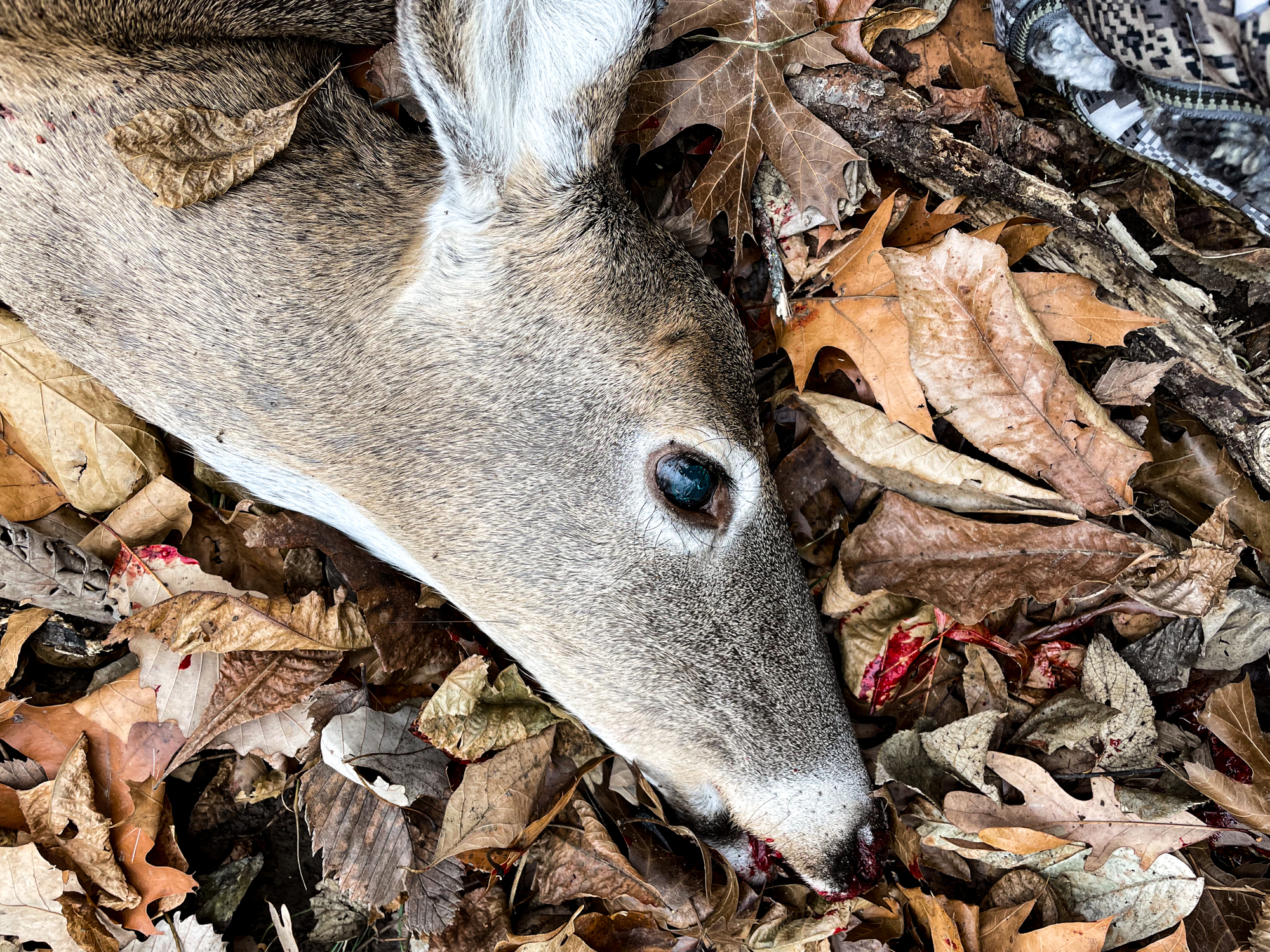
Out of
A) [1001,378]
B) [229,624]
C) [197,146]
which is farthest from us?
[229,624]

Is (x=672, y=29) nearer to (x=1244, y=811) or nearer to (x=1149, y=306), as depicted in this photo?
(x=1149, y=306)

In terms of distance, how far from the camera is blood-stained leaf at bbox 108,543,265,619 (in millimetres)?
3410

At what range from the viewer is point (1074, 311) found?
126 inches

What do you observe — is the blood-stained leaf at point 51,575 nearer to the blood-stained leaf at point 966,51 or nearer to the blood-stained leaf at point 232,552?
the blood-stained leaf at point 232,552

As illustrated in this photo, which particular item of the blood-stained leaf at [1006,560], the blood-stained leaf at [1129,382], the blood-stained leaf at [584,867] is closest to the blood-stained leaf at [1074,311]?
the blood-stained leaf at [1129,382]

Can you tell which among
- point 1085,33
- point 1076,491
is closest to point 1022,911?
point 1076,491

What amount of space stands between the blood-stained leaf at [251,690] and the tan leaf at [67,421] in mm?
868

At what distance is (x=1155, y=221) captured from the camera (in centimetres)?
324

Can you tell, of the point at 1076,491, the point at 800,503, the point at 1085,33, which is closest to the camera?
the point at 1085,33

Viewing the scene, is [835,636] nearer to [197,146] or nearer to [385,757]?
[385,757]

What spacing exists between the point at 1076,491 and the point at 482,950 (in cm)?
287

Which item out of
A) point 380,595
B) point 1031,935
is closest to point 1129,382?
point 1031,935

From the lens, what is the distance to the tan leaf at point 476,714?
335cm

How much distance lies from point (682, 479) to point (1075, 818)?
6.61 ft
